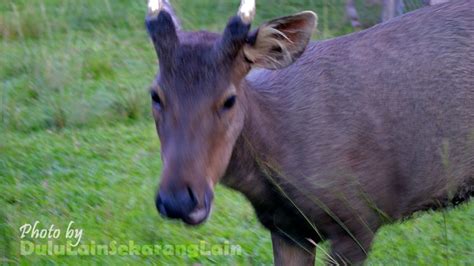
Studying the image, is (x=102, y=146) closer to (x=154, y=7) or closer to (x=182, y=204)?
(x=154, y=7)

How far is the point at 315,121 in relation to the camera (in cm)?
532

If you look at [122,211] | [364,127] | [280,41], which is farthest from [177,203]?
[122,211]

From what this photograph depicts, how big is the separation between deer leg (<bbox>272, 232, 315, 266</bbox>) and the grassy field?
0.72 ft

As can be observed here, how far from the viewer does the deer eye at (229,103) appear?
4.82 meters

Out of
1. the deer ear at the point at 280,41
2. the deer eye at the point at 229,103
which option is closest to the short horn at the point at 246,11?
the deer ear at the point at 280,41

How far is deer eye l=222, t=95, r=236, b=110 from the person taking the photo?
4.82 meters

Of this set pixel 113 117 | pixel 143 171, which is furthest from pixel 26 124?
pixel 143 171

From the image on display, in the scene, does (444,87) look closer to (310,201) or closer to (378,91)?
(378,91)

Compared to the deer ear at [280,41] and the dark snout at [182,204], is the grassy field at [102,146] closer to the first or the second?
the deer ear at [280,41]

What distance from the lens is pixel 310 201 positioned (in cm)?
513

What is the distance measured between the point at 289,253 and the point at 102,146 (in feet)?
8.90

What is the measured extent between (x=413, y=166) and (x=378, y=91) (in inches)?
16.3

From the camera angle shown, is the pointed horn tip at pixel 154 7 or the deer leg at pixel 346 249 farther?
the deer leg at pixel 346 249

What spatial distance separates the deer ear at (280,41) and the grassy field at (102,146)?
99cm
